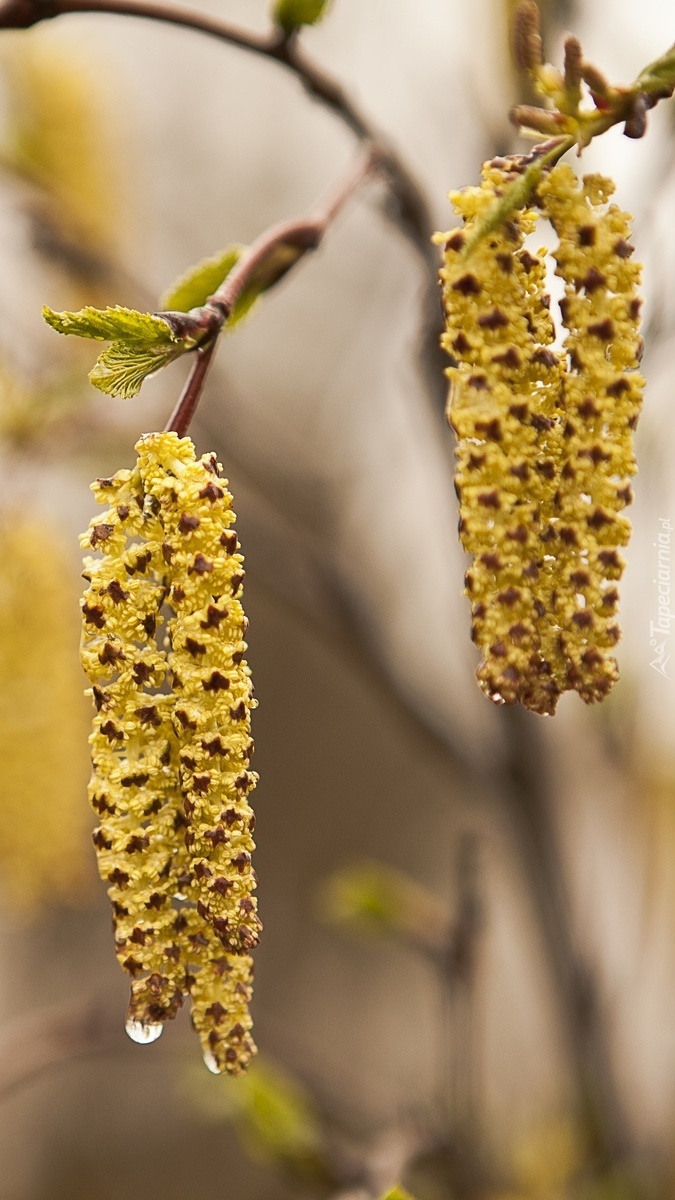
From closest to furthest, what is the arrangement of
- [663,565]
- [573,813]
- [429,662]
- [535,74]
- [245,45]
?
[535,74], [245,45], [663,565], [573,813], [429,662]

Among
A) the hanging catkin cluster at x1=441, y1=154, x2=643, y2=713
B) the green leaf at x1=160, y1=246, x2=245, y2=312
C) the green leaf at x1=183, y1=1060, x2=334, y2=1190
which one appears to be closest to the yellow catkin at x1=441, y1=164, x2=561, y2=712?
the hanging catkin cluster at x1=441, y1=154, x2=643, y2=713

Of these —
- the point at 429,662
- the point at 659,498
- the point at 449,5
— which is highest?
the point at 449,5

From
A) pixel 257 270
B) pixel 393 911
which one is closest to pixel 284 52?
pixel 257 270

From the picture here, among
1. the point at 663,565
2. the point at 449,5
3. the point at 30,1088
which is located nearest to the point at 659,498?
the point at 663,565

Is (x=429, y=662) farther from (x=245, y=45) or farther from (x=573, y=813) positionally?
(x=245, y=45)

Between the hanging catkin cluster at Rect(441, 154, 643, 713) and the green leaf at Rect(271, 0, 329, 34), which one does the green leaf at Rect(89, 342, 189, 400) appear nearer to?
the hanging catkin cluster at Rect(441, 154, 643, 713)
